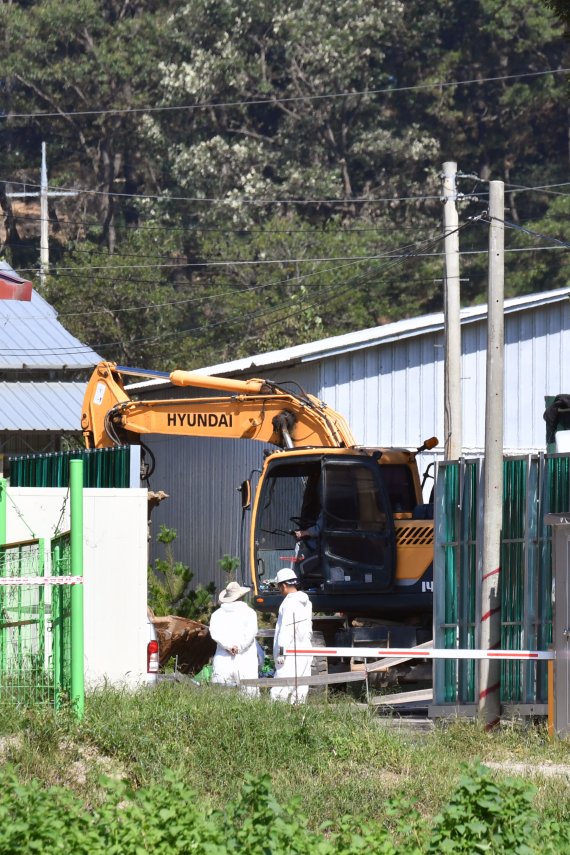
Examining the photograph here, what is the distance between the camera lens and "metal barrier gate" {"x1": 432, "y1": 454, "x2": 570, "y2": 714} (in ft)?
43.3

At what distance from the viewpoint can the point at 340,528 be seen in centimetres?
1734

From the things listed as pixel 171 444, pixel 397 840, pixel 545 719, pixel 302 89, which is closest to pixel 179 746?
pixel 397 840

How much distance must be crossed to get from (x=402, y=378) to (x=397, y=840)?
55.2 ft

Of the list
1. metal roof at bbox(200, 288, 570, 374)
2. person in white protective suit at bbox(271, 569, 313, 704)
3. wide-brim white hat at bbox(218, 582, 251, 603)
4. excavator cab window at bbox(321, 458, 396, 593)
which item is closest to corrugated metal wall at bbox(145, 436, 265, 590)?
metal roof at bbox(200, 288, 570, 374)

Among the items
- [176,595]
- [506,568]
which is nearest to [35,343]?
[176,595]

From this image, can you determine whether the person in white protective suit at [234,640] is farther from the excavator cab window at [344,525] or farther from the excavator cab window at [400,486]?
the excavator cab window at [400,486]

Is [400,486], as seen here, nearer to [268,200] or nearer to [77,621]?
[77,621]

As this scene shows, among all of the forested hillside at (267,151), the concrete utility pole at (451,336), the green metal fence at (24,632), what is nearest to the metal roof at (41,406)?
the concrete utility pole at (451,336)

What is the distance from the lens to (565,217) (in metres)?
48.8

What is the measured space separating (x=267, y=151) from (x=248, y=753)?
44.2 m

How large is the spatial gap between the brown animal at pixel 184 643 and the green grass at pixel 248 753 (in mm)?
5169

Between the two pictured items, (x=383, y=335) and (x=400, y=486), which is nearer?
(x=400, y=486)

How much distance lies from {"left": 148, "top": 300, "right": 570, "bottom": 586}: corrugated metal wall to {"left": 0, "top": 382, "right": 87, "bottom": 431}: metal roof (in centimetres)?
365

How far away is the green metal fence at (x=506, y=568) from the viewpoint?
Answer: 13.2 metres
